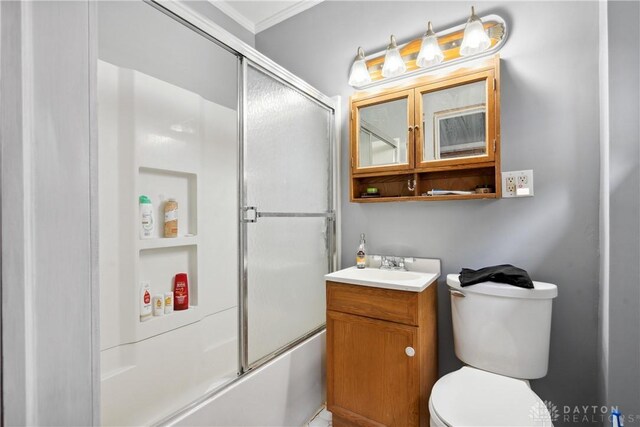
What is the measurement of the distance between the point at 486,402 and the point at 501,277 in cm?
52

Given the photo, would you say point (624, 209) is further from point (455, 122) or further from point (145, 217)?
point (145, 217)

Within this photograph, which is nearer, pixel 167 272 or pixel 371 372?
pixel 371 372

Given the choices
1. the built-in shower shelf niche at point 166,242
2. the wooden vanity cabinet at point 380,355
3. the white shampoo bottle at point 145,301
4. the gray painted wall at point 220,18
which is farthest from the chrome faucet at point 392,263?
the gray painted wall at point 220,18

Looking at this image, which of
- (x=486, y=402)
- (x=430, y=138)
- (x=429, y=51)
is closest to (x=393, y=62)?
(x=429, y=51)

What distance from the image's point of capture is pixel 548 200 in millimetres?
1431

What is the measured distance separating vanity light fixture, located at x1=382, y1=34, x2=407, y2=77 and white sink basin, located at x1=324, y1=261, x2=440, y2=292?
1128 mm

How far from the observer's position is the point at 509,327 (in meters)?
1.30

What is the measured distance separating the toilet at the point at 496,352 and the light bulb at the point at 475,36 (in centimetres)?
117

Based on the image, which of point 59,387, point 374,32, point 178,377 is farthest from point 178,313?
point 374,32

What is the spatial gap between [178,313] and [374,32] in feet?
6.93

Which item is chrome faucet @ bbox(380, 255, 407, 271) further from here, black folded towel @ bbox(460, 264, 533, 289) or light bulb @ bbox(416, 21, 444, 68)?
light bulb @ bbox(416, 21, 444, 68)

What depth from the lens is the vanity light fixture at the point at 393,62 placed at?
5.60 feet

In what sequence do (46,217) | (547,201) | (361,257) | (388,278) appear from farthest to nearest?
(361,257), (388,278), (547,201), (46,217)

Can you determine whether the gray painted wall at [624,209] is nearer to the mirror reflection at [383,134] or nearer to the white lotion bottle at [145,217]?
the mirror reflection at [383,134]
